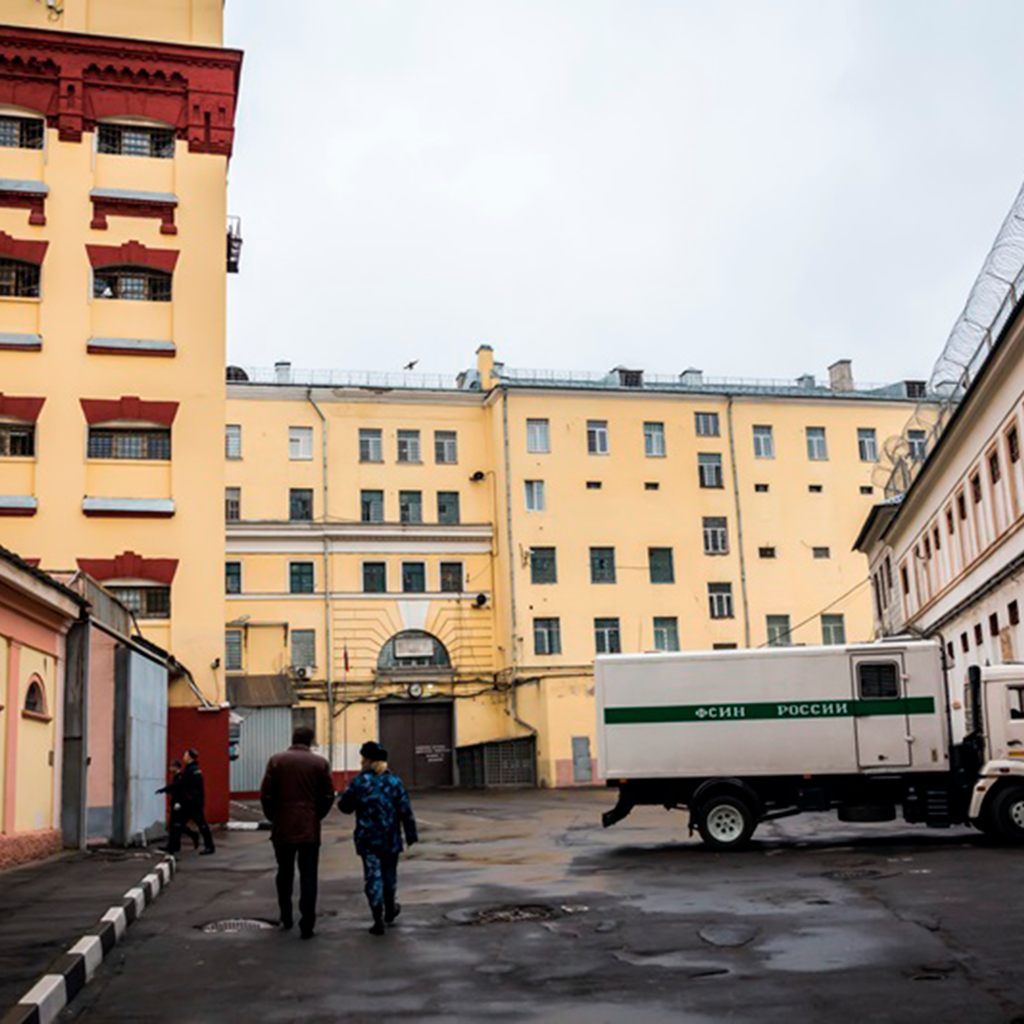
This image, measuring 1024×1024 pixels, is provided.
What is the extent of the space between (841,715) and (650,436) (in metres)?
35.7

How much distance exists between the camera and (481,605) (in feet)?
179

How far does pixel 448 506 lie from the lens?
55.1 m

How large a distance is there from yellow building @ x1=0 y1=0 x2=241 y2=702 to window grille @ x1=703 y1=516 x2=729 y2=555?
28047mm

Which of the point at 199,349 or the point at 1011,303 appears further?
the point at 199,349

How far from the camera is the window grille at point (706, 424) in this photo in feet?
186

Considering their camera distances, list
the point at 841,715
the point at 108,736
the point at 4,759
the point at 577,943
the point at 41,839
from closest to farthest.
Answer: the point at 577,943, the point at 4,759, the point at 41,839, the point at 841,715, the point at 108,736

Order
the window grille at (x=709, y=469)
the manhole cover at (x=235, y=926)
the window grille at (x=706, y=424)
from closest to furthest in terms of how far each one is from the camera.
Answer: the manhole cover at (x=235, y=926) < the window grille at (x=709, y=469) < the window grille at (x=706, y=424)

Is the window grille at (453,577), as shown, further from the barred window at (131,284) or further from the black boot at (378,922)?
the black boot at (378,922)

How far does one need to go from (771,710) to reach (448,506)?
34723 mm

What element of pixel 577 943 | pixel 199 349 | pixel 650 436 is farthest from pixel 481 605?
pixel 577 943

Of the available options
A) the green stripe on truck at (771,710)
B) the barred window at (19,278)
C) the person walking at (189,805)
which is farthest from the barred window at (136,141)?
the green stripe on truck at (771,710)

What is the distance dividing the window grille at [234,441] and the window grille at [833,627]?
2481 cm

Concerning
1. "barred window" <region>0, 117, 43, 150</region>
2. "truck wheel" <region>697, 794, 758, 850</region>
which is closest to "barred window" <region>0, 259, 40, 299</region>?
"barred window" <region>0, 117, 43, 150</region>

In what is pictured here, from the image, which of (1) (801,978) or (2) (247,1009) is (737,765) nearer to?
(1) (801,978)
